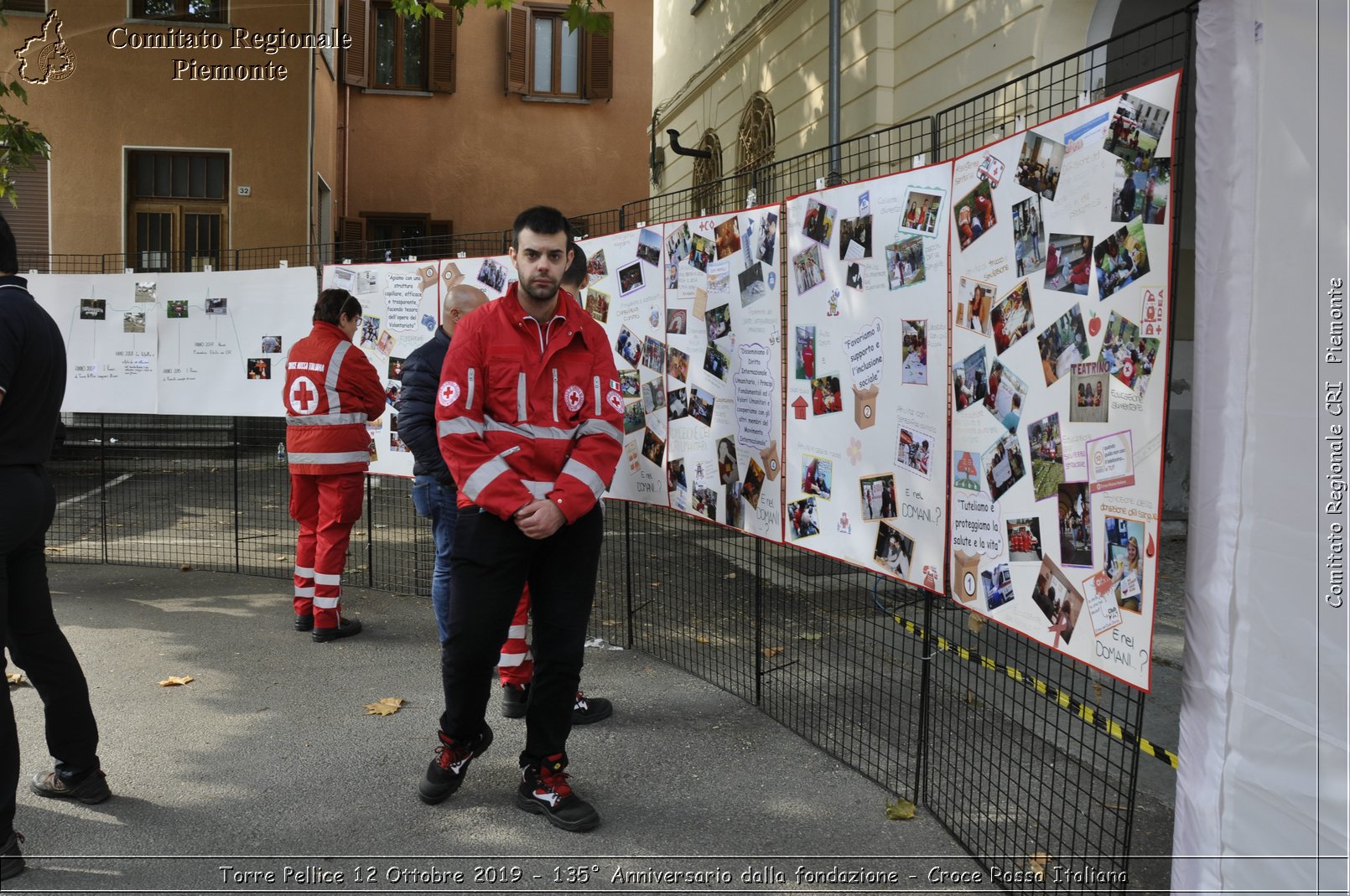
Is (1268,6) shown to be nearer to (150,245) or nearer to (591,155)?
(150,245)

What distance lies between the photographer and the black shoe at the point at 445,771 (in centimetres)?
394

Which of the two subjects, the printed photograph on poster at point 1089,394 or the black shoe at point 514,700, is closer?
the printed photograph on poster at point 1089,394

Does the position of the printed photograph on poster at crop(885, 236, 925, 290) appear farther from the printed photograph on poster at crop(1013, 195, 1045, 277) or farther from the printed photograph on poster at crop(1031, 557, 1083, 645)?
the printed photograph on poster at crop(1031, 557, 1083, 645)

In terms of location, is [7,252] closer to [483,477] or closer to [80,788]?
[483,477]

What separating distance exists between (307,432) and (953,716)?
13.2ft

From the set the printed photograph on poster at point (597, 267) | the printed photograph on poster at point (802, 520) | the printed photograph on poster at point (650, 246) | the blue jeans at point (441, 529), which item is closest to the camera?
the printed photograph on poster at point (802, 520)

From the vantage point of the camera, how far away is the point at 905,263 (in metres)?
3.65

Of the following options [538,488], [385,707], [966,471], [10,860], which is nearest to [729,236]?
[538,488]

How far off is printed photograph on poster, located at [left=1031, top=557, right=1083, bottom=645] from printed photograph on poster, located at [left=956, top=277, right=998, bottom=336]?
2.51 feet

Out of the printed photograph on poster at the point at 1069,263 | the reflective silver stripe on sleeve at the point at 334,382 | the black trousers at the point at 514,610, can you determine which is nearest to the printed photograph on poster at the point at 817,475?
the black trousers at the point at 514,610

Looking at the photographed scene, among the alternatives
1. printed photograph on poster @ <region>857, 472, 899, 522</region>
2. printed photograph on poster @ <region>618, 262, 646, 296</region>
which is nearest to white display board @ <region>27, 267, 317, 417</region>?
printed photograph on poster @ <region>618, 262, 646, 296</region>

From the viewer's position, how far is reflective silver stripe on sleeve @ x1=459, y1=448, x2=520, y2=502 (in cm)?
370

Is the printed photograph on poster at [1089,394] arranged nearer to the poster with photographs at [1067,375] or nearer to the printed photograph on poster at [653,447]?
the poster with photographs at [1067,375]

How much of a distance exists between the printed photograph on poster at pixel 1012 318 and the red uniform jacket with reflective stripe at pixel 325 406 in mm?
4283
